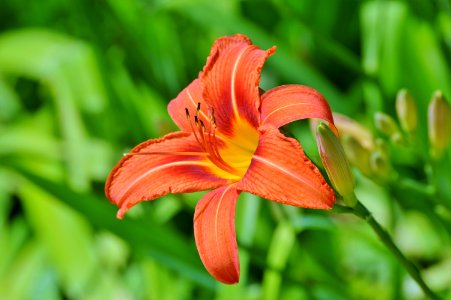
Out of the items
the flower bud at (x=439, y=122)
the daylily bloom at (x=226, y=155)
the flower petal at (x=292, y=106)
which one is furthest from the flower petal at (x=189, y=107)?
the flower bud at (x=439, y=122)

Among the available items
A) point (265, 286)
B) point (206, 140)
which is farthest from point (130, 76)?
point (206, 140)

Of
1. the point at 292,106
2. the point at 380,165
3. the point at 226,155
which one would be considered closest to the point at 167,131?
the point at 226,155

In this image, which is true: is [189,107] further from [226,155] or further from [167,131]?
[167,131]

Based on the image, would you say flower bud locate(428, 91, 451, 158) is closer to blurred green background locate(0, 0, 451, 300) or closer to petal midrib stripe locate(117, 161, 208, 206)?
blurred green background locate(0, 0, 451, 300)

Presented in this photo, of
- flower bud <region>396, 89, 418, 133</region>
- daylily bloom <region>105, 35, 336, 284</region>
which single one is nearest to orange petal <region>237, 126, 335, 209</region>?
daylily bloom <region>105, 35, 336, 284</region>

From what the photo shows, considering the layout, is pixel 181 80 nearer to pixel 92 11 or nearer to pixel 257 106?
pixel 92 11

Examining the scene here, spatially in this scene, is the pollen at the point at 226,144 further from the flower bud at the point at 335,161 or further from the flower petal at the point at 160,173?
the flower bud at the point at 335,161

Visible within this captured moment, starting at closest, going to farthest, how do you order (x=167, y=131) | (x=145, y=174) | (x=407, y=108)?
(x=145, y=174), (x=407, y=108), (x=167, y=131)
